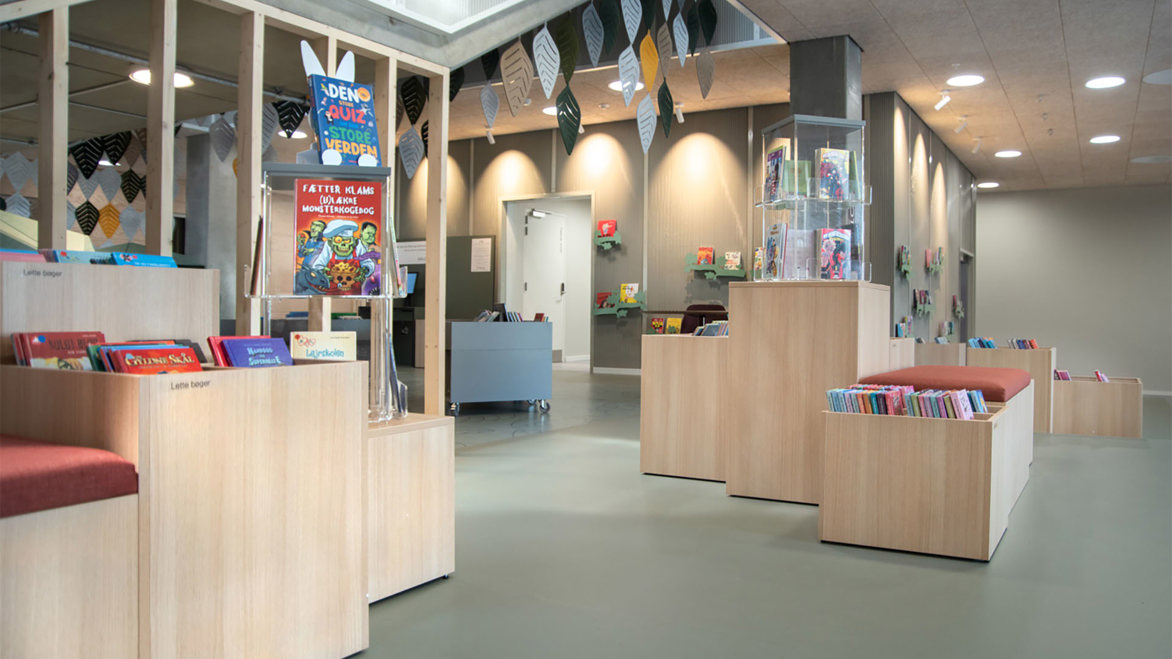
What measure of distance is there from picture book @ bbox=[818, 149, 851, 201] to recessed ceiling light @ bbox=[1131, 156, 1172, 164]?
9.43 metres

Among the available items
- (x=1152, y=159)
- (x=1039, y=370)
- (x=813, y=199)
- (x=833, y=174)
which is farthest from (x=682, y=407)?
(x=1152, y=159)

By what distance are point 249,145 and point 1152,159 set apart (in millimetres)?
12363

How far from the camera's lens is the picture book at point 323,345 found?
238cm

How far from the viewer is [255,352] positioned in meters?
2.13

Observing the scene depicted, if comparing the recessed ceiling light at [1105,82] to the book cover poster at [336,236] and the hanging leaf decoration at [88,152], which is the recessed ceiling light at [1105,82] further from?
the hanging leaf decoration at [88,152]

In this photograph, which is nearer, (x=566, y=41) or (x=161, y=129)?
(x=161, y=129)

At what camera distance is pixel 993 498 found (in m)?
3.14

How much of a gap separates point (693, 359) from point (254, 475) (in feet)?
9.62

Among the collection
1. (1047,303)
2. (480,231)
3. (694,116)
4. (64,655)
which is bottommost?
(64,655)

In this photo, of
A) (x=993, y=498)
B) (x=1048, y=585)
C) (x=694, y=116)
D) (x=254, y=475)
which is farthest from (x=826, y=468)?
(x=694, y=116)

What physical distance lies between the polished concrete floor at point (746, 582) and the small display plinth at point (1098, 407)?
2.13 meters

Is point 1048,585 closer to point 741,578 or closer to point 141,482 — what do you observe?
point 741,578

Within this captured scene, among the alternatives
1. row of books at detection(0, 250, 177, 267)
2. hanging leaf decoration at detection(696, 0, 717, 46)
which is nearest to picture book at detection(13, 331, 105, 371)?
row of books at detection(0, 250, 177, 267)

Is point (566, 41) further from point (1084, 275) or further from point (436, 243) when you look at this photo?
point (1084, 275)
